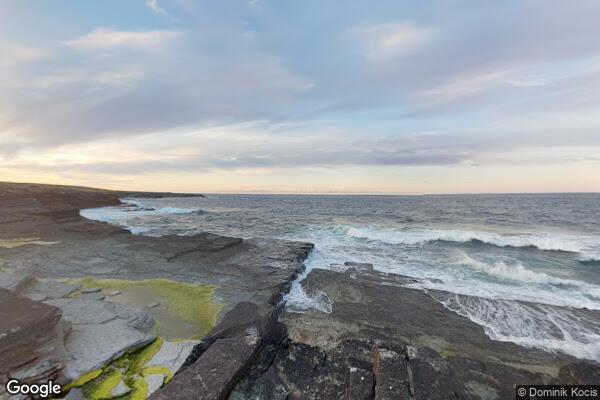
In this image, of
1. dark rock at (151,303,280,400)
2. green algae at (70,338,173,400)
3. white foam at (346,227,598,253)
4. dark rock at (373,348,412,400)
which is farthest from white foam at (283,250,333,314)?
white foam at (346,227,598,253)

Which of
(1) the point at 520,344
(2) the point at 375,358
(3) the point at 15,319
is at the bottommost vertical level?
(1) the point at 520,344

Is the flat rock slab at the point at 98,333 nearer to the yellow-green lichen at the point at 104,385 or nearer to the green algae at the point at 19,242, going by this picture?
the yellow-green lichen at the point at 104,385

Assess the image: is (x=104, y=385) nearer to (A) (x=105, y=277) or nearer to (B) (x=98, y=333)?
(B) (x=98, y=333)

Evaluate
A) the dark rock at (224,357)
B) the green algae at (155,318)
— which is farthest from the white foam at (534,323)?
the green algae at (155,318)

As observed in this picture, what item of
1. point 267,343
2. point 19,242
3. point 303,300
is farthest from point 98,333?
point 19,242

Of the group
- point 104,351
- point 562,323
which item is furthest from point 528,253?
point 104,351

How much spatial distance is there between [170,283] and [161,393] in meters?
6.80

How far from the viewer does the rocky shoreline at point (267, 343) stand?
4.87 meters

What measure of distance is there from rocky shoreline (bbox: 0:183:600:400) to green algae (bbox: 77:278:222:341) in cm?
19

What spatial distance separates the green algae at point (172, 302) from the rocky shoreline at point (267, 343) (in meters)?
0.19

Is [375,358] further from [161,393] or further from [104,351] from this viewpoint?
[104,351]

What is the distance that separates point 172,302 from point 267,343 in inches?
165

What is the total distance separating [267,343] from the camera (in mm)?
6270

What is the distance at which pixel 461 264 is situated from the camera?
1483 cm
